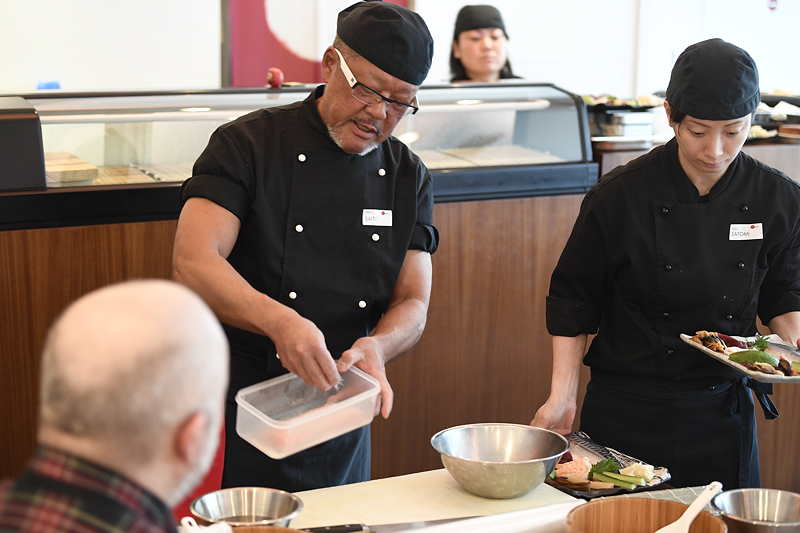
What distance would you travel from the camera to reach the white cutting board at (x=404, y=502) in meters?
1.79

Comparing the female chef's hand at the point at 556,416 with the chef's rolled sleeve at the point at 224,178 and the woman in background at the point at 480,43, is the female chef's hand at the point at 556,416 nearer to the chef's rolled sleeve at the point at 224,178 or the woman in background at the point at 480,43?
the chef's rolled sleeve at the point at 224,178

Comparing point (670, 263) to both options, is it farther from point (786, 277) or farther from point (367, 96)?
point (367, 96)

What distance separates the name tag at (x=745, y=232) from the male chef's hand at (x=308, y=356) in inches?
41.1

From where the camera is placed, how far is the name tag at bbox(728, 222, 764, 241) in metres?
2.34

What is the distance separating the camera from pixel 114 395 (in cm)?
91

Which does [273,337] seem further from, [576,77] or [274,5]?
[576,77]

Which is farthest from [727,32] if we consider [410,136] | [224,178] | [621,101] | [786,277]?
[224,178]

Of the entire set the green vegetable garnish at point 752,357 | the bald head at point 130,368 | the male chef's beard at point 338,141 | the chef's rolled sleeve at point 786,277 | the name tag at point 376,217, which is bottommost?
the green vegetable garnish at point 752,357

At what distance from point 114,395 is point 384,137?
1.35 meters

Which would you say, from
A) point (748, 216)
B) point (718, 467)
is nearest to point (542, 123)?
point (748, 216)

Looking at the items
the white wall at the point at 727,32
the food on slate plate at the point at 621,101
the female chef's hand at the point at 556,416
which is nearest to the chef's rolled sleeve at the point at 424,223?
the female chef's hand at the point at 556,416

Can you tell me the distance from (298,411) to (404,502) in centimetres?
26

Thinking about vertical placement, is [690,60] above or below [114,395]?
above

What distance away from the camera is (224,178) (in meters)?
2.16
